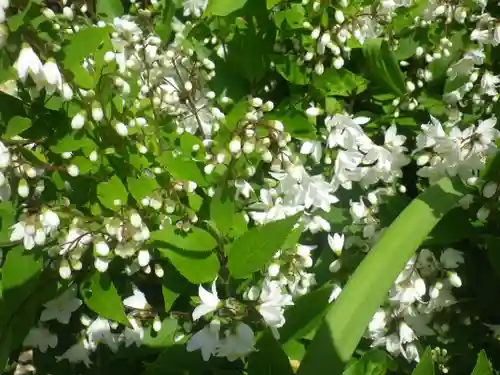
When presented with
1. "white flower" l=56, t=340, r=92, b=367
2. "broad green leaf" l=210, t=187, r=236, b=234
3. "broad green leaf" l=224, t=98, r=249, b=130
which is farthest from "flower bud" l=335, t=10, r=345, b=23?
"white flower" l=56, t=340, r=92, b=367

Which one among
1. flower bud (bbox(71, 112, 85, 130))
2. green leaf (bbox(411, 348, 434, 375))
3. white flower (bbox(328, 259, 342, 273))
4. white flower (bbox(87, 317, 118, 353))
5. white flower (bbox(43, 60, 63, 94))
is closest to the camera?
green leaf (bbox(411, 348, 434, 375))

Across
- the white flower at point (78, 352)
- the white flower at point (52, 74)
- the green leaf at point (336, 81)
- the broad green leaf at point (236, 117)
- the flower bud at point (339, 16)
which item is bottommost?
the white flower at point (78, 352)

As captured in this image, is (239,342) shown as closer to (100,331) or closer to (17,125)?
(100,331)

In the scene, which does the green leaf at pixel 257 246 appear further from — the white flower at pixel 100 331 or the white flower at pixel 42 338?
the white flower at pixel 42 338

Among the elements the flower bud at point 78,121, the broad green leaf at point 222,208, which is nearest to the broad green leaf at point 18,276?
the flower bud at point 78,121

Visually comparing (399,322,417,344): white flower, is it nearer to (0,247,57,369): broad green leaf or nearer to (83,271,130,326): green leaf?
(83,271,130,326): green leaf
